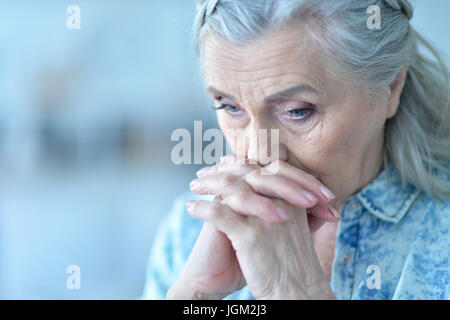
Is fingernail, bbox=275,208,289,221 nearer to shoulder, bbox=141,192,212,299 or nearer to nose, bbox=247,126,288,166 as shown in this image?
nose, bbox=247,126,288,166

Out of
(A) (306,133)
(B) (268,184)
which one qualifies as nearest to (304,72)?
(A) (306,133)

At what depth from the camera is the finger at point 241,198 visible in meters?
1.02

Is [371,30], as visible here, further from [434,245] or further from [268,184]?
[434,245]

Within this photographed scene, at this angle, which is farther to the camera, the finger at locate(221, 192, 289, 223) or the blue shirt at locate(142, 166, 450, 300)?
the blue shirt at locate(142, 166, 450, 300)

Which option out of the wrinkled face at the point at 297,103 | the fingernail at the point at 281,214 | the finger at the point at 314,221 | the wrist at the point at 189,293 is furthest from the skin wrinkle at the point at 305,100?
the wrist at the point at 189,293

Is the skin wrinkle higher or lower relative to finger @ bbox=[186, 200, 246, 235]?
higher

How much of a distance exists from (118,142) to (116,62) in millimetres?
772

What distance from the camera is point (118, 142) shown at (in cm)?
433

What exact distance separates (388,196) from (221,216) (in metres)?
0.61

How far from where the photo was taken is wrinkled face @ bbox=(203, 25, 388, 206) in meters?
1.12

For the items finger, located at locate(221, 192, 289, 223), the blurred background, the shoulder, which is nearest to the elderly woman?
finger, located at locate(221, 192, 289, 223)

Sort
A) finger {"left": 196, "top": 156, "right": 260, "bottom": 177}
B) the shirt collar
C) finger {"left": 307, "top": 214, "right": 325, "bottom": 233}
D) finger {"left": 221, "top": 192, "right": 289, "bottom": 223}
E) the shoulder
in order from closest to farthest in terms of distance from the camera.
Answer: finger {"left": 221, "top": 192, "right": 289, "bottom": 223}
finger {"left": 196, "top": 156, "right": 260, "bottom": 177}
finger {"left": 307, "top": 214, "right": 325, "bottom": 233}
the shirt collar
the shoulder

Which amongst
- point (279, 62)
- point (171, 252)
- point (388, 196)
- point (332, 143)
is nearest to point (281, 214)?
point (332, 143)

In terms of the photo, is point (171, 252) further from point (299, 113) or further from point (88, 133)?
point (88, 133)
